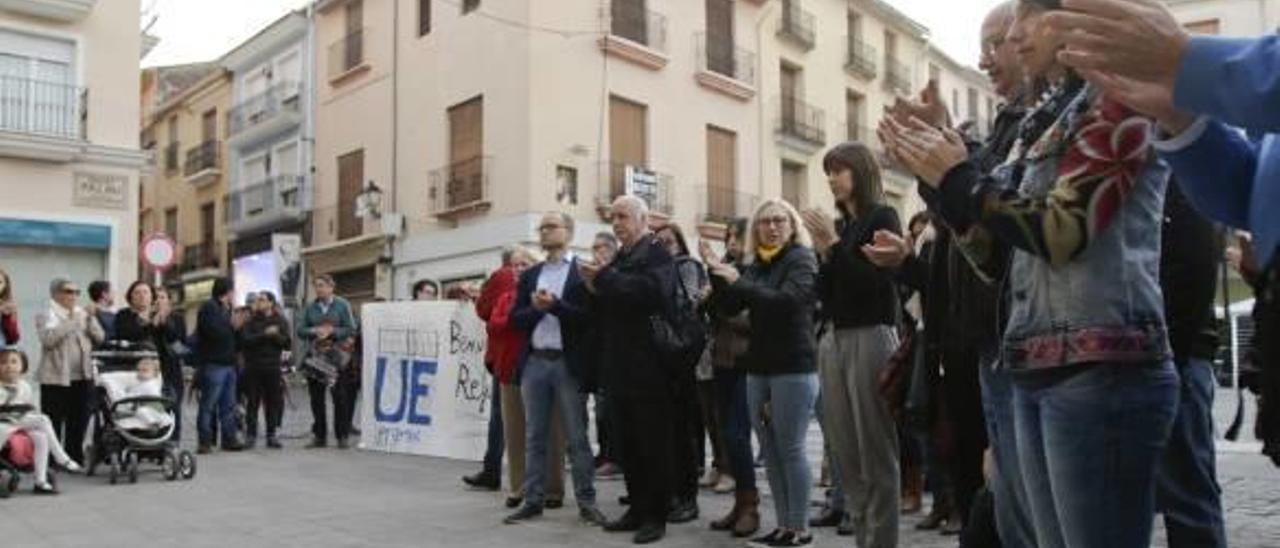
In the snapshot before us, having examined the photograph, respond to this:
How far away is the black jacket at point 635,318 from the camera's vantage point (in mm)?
6699

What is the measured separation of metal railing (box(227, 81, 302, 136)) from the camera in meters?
32.2

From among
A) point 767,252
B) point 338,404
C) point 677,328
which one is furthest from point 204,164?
point 767,252

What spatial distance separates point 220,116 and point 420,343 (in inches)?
1114

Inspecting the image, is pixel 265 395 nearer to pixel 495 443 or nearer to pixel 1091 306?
pixel 495 443

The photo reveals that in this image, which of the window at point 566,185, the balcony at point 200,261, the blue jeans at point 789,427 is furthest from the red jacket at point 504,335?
the balcony at point 200,261

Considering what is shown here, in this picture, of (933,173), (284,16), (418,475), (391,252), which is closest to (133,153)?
(391,252)

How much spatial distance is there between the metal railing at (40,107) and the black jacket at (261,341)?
10.1m

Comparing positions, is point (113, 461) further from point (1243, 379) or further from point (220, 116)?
point (220, 116)

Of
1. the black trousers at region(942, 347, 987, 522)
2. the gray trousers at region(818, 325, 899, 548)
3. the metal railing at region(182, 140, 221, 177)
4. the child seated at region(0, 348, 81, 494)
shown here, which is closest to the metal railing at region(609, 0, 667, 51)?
the metal railing at region(182, 140, 221, 177)

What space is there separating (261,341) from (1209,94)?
40.4 ft

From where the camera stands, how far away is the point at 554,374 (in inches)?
293

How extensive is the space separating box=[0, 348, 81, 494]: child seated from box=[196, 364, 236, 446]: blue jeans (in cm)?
208

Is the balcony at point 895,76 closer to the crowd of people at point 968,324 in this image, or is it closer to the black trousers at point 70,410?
the crowd of people at point 968,324

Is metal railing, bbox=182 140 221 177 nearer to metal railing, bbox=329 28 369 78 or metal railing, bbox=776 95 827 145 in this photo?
metal railing, bbox=329 28 369 78
